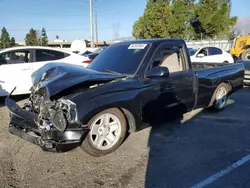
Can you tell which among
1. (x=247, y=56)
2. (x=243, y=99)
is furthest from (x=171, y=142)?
(x=247, y=56)

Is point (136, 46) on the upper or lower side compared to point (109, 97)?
upper

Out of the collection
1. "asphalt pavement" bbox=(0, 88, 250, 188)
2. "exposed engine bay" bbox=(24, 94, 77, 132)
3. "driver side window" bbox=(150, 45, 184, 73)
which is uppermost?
"driver side window" bbox=(150, 45, 184, 73)

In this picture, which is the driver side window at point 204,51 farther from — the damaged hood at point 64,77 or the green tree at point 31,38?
the green tree at point 31,38

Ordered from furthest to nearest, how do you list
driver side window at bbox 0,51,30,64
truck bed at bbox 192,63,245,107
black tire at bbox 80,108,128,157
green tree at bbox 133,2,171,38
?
green tree at bbox 133,2,171,38 → driver side window at bbox 0,51,30,64 → truck bed at bbox 192,63,245,107 → black tire at bbox 80,108,128,157

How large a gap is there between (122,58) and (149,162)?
1886mm

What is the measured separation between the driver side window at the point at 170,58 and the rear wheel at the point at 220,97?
1440 mm

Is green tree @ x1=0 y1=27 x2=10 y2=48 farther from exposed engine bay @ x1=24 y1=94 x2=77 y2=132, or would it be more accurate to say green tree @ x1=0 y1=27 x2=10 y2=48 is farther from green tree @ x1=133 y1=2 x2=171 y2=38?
exposed engine bay @ x1=24 y1=94 x2=77 y2=132

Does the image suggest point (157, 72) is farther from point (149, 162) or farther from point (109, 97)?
point (149, 162)

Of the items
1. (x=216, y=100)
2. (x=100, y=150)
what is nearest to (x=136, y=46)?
(x=100, y=150)

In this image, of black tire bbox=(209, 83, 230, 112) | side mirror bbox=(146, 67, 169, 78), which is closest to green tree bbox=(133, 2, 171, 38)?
black tire bbox=(209, 83, 230, 112)

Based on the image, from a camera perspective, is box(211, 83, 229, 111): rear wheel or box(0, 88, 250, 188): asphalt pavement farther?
box(211, 83, 229, 111): rear wheel

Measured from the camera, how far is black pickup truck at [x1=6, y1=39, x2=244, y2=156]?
3121mm

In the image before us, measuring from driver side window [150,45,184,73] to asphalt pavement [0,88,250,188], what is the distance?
120 centimetres

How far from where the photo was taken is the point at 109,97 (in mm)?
3414
